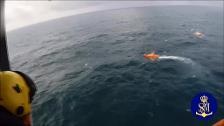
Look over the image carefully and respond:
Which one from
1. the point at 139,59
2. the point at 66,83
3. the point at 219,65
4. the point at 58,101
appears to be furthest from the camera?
the point at 139,59

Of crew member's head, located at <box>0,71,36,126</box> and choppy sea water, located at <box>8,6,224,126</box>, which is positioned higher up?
crew member's head, located at <box>0,71,36,126</box>

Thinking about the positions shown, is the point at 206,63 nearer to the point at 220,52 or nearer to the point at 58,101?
the point at 220,52

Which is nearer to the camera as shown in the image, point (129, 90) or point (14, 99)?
point (14, 99)

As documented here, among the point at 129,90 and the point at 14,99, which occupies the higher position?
the point at 14,99

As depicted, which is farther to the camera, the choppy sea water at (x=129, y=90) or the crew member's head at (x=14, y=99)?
the choppy sea water at (x=129, y=90)

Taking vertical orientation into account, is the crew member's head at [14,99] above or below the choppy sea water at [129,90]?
above

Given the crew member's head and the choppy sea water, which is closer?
the crew member's head

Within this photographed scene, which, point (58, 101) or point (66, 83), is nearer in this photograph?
point (58, 101)

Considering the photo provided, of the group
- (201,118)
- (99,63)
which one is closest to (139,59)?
(99,63)

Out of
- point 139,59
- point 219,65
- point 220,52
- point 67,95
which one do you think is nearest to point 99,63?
point 139,59

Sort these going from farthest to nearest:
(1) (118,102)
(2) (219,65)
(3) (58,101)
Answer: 1. (2) (219,65)
2. (3) (58,101)
3. (1) (118,102)
